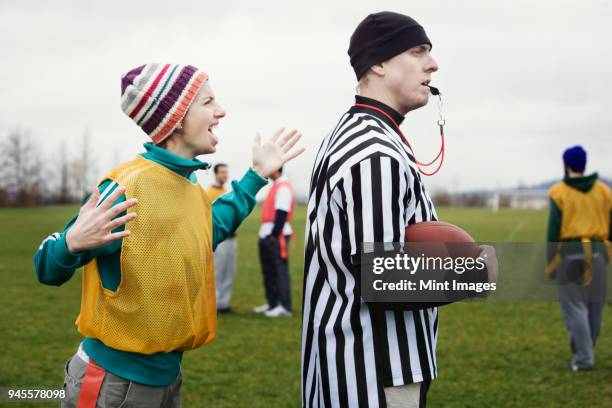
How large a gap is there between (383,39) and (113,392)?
1.78 m

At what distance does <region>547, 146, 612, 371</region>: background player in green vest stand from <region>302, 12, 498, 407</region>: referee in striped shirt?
483 centimetres

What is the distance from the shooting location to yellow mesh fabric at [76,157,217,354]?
9.05 feet

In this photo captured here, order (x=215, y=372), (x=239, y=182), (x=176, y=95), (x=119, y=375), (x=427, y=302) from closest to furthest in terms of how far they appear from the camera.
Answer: (x=427, y=302)
(x=119, y=375)
(x=176, y=95)
(x=239, y=182)
(x=215, y=372)

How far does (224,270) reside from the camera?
1047 centimetres

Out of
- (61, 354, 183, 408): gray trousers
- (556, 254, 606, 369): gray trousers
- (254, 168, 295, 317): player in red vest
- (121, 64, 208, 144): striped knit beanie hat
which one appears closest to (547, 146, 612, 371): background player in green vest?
(556, 254, 606, 369): gray trousers

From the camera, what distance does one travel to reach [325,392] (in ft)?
8.86

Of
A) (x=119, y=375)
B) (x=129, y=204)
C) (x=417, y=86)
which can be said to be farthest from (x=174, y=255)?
(x=417, y=86)

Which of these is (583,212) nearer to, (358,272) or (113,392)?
(358,272)

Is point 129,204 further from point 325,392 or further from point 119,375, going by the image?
point 325,392

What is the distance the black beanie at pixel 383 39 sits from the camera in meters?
2.89

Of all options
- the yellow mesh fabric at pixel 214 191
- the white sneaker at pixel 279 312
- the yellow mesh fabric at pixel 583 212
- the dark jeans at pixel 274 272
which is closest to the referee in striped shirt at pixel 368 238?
the yellow mesh fabric at pixel 583 212

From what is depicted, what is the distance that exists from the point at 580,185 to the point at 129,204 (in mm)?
5749

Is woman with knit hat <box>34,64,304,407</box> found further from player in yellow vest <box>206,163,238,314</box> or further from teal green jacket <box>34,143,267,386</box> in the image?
player in yellow vest <box>206,163,238,314</box>

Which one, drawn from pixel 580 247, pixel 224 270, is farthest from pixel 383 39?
pixel 224 270
